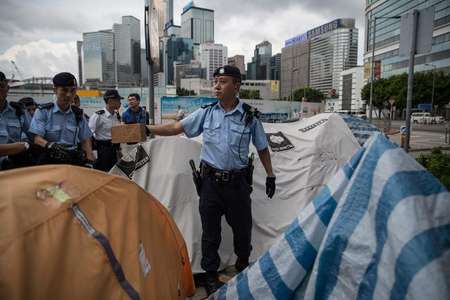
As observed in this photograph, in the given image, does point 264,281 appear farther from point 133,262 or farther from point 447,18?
point 447,18

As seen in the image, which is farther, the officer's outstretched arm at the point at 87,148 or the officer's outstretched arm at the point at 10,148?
the officer's outstretched arm at the point at 87,148

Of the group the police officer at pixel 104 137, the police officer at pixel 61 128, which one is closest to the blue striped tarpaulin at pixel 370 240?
the police officer at pixel 61 128

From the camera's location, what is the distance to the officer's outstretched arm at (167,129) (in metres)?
3.14

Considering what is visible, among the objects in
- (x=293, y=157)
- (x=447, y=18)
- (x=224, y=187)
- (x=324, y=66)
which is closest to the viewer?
(x=224, y=187)

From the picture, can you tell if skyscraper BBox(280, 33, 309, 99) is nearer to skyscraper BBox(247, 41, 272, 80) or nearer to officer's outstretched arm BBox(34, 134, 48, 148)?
skyscraper BBox(247, 41, 272, 80)

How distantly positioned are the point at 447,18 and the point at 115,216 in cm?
7171

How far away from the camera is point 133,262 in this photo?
4.89 feet

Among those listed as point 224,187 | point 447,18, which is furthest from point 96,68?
point 224,187

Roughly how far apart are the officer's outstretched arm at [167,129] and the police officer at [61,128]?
3.45ft

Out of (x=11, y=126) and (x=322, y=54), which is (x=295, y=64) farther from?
(x=11, y=126)

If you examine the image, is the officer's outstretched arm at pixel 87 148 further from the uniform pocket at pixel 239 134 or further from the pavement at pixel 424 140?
the pavement at pixel 424 140

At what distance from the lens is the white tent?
11.8 feet

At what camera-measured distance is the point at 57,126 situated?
371 cm

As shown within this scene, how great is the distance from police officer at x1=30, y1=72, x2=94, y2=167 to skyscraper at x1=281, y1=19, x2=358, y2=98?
103 m
